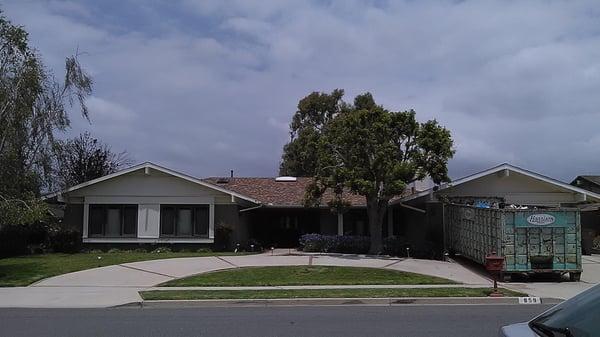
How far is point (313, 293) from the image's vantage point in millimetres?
15438

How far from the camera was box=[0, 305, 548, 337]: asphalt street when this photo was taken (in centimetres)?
1028

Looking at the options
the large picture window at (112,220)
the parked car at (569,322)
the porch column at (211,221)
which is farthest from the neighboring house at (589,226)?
the parked car at (569,322)

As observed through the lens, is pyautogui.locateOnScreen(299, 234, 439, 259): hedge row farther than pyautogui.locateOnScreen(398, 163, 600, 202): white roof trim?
No

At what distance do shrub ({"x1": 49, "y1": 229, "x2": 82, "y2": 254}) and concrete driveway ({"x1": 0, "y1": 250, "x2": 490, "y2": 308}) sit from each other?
24.1 ft

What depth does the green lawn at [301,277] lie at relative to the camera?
58.2 ft

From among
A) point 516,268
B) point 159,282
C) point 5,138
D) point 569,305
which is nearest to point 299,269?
point 159,282

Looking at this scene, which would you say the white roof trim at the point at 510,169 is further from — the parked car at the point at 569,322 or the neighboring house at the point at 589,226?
the parked car at the point at 569,322

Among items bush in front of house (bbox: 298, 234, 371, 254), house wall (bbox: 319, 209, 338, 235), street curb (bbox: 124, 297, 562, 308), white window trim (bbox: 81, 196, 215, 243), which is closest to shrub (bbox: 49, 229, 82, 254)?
white window trim (bbox: 81, 196, 215, 243)

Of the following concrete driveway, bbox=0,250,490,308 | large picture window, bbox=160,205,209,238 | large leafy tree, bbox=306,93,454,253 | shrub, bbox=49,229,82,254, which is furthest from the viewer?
large picture window, bbox=160,205,209,238

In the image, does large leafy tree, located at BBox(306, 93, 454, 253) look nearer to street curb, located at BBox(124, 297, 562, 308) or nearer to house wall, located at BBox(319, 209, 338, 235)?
house wall, located at BBox(319, 209, 338, 235)

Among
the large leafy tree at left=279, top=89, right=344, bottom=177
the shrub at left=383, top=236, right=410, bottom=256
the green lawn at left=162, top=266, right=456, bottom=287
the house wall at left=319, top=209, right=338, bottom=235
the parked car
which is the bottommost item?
the green lawn at left=162, top=266, right=456, bottom=287

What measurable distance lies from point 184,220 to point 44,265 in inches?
341

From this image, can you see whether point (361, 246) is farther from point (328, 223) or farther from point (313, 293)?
point (313, 293)

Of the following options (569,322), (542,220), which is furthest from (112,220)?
(569,322)
